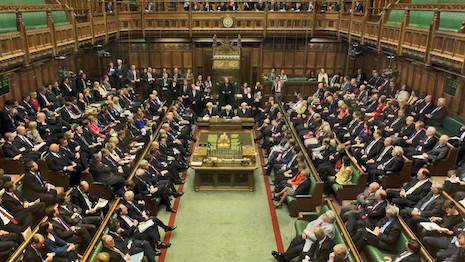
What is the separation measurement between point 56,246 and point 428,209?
20.2ft

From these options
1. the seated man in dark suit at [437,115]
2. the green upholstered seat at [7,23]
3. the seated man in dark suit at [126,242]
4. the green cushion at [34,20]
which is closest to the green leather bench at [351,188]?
the seated man in dark suit at [437,115]

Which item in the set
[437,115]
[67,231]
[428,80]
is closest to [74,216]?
[67,231]

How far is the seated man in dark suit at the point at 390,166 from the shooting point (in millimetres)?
8070

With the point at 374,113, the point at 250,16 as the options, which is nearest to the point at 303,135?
the point at 374,113

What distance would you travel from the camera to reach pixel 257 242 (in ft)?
24.0

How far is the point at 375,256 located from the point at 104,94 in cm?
1100

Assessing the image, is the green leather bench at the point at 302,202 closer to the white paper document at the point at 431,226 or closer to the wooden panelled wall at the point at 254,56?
the white paper document at the point at 431,226

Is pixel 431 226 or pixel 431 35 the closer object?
pixel 431 226

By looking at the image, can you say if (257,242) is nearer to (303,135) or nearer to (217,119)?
(303,135)

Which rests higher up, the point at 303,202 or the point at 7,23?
the point at 7,23

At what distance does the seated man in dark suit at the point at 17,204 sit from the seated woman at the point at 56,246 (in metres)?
1.04

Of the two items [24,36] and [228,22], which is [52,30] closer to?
[24,36]

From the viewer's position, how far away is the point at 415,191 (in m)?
7.09

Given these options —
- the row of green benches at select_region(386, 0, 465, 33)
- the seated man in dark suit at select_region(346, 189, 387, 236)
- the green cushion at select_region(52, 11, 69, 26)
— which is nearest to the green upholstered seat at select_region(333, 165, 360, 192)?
the seated man in dark suit at select_region(346, 189, 387, 236)
